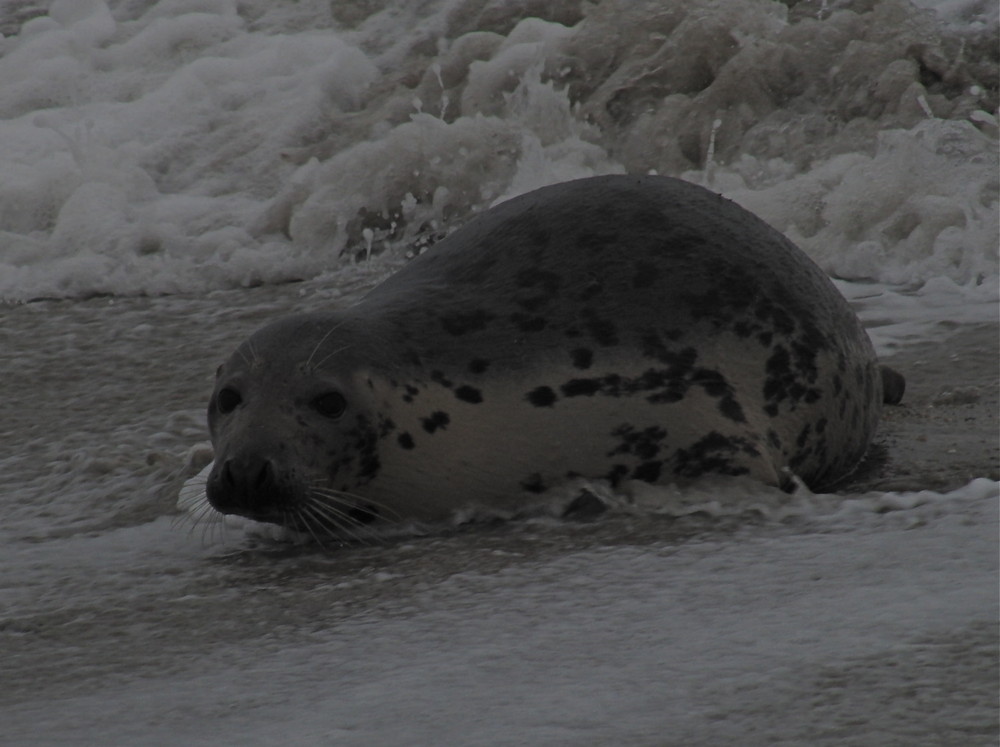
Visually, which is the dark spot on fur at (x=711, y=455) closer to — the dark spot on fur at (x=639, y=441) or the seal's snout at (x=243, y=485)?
the dark spot on fur at (x=639, y=441)

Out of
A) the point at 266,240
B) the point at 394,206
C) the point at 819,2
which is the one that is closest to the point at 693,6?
the point at 819,2

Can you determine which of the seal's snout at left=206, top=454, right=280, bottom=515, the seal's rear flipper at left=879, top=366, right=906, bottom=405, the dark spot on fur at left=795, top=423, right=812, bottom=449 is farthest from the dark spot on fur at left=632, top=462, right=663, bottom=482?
the seal's rear flipper at left=879, top=366, right=906, bottom=405

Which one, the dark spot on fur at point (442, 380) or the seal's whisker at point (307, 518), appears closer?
the seal's whisker at point (307, 518)

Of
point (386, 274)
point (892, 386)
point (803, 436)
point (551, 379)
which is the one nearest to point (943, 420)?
point (892, 386)

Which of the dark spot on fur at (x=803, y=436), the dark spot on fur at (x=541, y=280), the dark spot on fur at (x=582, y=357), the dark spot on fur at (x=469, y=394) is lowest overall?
the dark spot on fur at (x=803, y=436)

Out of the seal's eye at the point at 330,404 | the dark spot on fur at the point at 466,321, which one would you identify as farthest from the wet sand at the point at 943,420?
the seal's eye at the point at 330,404

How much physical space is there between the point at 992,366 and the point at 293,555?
7.38 feet

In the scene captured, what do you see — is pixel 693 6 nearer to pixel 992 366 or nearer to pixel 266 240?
pixel 266 240

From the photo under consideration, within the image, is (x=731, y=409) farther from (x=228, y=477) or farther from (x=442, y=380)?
(x=228, y=477)

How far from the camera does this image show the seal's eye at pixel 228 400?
12.2 feet

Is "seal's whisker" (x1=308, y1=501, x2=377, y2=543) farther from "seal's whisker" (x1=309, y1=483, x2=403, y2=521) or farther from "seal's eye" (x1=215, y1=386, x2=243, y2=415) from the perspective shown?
"seal's eye" (x1=215, y1=386, x2=243, y2=415)

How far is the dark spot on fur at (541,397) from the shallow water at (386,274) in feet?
1.07

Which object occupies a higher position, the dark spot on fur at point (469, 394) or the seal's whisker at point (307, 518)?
the dark spot on fur at point (469, 394)

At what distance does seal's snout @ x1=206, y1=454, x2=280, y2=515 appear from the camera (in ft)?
11.4
